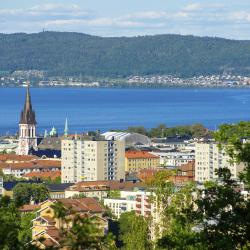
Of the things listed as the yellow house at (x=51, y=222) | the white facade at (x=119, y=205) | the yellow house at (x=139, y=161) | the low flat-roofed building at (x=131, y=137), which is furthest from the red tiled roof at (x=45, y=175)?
the yellow house at (x=51, y=222)

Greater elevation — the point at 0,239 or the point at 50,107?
the point at 0,239

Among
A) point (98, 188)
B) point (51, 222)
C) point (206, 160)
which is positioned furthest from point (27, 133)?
point (51, 222)

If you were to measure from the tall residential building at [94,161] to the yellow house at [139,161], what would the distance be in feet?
10.9

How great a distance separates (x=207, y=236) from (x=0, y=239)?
1681 mm

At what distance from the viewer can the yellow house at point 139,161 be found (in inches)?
2149

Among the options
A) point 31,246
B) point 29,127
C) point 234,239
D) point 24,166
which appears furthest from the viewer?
point 29,127

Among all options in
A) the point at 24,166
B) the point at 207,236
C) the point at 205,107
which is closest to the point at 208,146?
the point at 24,166

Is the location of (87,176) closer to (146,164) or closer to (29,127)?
(146,164)

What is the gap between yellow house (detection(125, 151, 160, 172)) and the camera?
54.6m

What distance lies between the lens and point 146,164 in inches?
2172

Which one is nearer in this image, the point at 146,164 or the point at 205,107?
the point at 146,164

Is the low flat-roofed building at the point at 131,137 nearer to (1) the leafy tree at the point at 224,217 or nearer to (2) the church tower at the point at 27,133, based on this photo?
(2) the church tower at the point at 27,133

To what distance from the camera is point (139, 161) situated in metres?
54.9

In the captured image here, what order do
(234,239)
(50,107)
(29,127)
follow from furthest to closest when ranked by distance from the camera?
(50,107)
(29,127)
(234,239)
